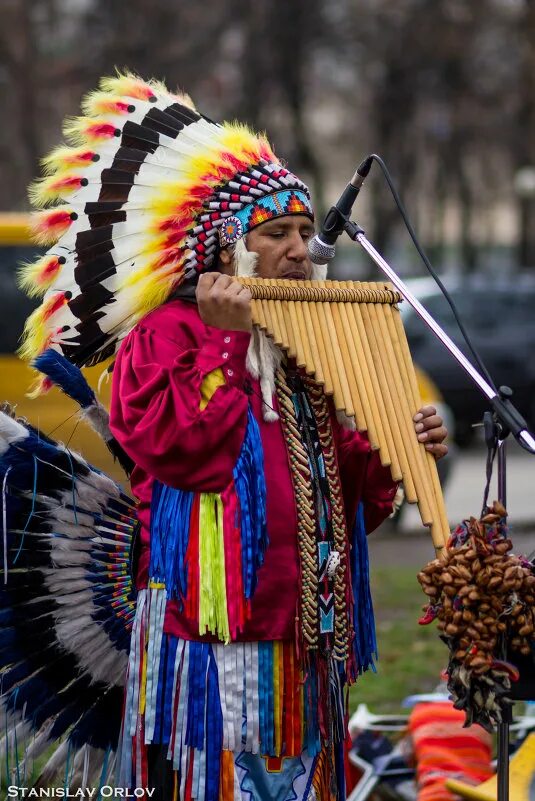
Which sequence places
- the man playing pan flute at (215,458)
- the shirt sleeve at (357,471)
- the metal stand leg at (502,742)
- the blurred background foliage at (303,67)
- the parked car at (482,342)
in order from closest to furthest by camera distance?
the metal stand leg at (502,742), the man playing pan flute at (215,458), the shirt sleeve at (357,471), the parked car at (482,342), the blurred background foliage at (303,67)

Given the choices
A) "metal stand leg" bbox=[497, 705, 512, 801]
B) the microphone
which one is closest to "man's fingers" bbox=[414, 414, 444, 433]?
the microphone

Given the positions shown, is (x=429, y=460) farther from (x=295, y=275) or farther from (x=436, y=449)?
(x=295, y=275)

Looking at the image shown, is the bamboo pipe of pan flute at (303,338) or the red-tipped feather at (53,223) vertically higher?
the red-tipped feather at (53,223)

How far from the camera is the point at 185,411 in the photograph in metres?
2.57

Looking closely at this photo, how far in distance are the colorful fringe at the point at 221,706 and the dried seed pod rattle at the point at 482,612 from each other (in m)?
0.39

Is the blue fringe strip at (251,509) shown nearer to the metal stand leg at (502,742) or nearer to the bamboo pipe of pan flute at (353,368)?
the bamboo pipe of pan flute at (353,368)

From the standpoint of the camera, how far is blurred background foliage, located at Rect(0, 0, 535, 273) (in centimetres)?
2106

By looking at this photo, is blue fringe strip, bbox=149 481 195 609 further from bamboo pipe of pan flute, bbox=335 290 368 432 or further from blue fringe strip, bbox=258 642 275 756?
bamboo pipe of pan flute, bbox=335 290 368 432

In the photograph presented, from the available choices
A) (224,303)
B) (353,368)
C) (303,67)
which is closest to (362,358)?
(353,368)

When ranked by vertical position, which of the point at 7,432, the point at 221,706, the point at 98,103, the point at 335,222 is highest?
the point at 98,103

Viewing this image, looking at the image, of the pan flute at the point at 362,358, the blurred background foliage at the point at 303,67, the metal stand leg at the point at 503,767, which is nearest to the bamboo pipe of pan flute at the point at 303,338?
the pan flute at the point at 362,358

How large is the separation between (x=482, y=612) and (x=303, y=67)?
22.3m

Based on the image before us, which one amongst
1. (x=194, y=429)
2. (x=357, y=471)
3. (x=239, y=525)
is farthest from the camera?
(x=357, y=471)

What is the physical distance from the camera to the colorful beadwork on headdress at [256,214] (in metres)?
2.84
